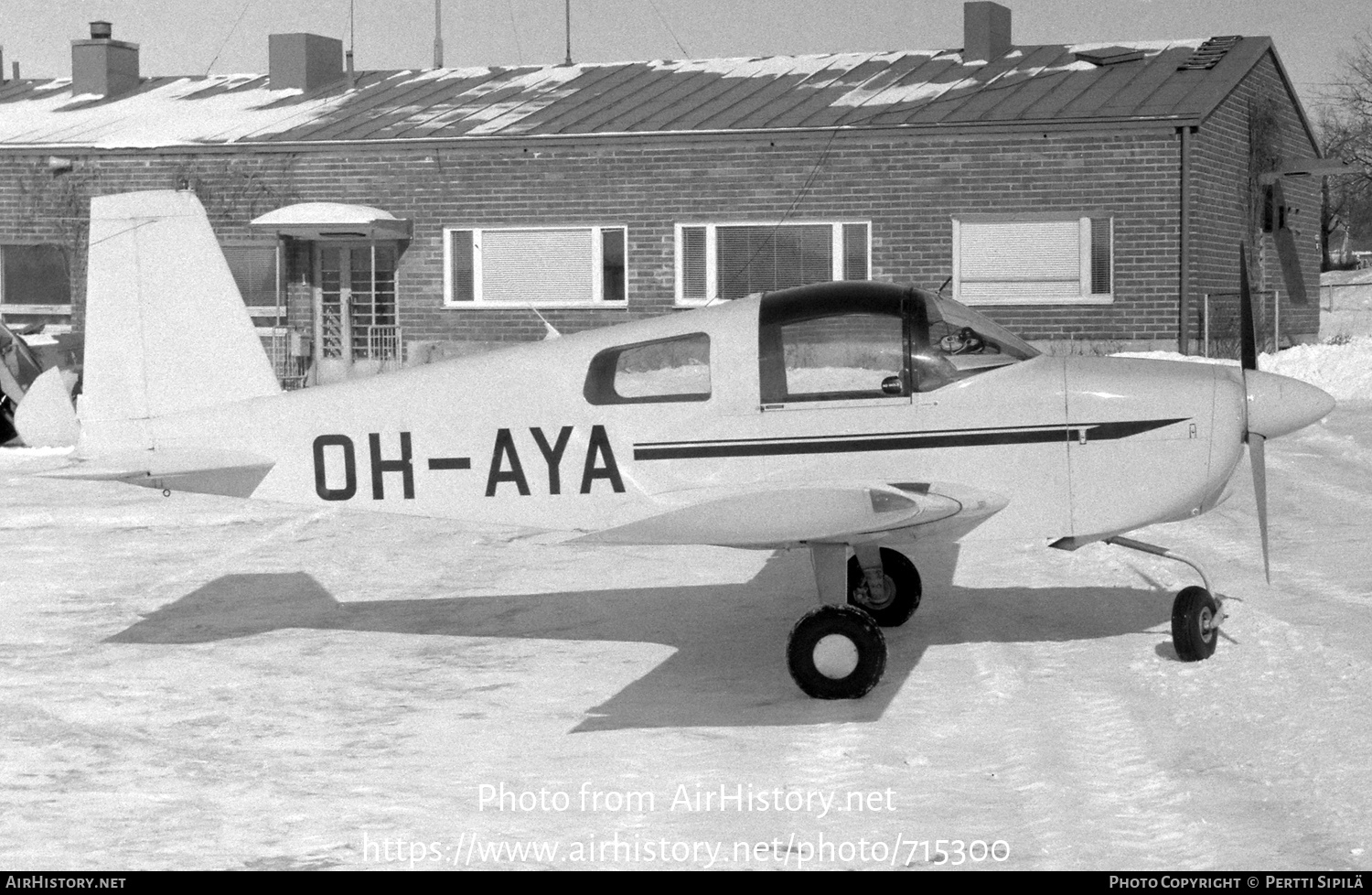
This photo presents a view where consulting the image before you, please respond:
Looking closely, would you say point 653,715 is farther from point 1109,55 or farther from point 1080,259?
point 1109,55

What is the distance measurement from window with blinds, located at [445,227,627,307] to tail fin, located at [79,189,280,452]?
56.1 ft

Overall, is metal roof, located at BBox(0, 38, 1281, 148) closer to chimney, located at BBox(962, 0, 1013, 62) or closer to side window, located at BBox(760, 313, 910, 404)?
chimney, located at BBox(962, 0, 1013, 62)

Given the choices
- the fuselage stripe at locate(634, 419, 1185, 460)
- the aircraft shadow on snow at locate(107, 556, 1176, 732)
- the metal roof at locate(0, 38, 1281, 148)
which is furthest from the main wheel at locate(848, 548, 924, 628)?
the metal roof at locate(0, 38, 1281, 148)

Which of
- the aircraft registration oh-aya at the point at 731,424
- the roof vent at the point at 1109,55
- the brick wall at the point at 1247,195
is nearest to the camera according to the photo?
the aircraft registration oh-aya at the point at 731,424

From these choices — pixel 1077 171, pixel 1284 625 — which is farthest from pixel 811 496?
pixel 1077 171

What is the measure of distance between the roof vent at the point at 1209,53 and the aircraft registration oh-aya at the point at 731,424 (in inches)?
735

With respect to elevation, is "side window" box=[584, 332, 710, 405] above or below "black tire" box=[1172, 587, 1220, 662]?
above

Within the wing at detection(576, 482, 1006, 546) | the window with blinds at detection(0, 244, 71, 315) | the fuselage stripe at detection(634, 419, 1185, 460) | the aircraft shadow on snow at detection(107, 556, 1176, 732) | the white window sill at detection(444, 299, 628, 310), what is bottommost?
the aircraft shadow on snow at detection(107, 556, 1176, 732)

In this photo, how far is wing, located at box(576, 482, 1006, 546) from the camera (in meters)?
6.74

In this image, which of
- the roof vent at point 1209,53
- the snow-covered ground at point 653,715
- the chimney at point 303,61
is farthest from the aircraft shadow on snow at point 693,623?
the chimney at point 303,61

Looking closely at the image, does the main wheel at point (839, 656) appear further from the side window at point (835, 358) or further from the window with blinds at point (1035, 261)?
the window with blinds at point (1035, 261)

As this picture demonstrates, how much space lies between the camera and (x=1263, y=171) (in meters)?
26.7

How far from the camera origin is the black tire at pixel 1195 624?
736cm

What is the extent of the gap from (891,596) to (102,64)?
28.4 meters
